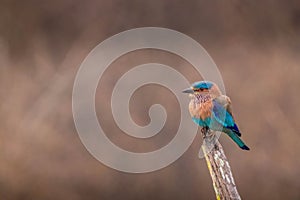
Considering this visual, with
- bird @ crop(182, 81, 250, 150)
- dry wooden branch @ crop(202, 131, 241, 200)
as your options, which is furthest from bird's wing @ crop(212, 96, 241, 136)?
dry wooden branch @ crop(202, 131, 241, 200)

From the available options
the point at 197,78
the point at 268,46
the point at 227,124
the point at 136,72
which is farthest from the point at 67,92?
the point at 227,124

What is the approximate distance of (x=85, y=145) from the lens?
3.55m

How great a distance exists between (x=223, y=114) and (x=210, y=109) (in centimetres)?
5

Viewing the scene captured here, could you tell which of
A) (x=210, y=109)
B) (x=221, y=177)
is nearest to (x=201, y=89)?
(x=210, y=109)

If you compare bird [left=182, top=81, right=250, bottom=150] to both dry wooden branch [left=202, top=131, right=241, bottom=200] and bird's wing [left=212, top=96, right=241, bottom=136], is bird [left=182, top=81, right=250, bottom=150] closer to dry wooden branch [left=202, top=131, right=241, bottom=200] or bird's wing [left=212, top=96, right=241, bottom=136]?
bird's wing [left=212, top=96, right=241, bottom=136]

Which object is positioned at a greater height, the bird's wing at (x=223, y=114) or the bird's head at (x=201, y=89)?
the bird's head at (x=201, y=89)

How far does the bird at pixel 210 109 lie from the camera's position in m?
2.14

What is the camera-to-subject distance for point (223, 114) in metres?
2.17

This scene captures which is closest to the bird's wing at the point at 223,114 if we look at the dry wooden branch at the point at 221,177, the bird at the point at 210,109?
the bird at the point at 210,109

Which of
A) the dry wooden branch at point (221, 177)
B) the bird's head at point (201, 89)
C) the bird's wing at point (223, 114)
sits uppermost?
the bird's head at point (201, 89)

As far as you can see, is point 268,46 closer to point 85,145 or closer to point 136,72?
point 136,72

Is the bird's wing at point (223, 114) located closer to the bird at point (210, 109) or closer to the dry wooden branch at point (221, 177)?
the bird at point (210, 109)

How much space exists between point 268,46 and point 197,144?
64 cm

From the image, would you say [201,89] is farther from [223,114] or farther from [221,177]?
[221,177]
